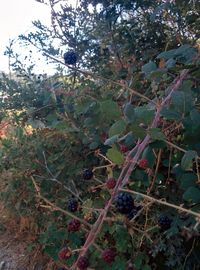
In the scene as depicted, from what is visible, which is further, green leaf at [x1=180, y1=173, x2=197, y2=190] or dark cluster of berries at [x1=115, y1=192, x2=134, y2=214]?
green leaf at [x1=180, y1=173, x2=197, y2=190]

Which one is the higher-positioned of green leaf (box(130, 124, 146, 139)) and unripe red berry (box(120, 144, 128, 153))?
green leaf (box(130, 124, 146, 139))

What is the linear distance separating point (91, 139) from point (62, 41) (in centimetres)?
70

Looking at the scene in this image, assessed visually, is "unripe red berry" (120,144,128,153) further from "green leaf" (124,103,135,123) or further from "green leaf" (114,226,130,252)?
"green leaf" (114,226,130,252)

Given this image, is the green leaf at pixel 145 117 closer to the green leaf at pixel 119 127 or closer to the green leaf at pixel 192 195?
the green leaf at pixel 119 127

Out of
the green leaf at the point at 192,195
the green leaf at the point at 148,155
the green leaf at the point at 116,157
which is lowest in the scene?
the green leaf at the point at 192,195

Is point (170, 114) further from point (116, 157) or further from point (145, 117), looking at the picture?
point (116, 157)

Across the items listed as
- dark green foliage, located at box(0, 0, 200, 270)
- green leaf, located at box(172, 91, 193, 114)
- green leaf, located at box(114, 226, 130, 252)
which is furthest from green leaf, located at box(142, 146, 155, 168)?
green leaf, located at box(114, 226, 130, 252)

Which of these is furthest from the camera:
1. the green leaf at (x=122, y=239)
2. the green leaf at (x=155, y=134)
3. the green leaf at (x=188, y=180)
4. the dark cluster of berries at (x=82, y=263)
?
the green leaf at (x=122, y=239)

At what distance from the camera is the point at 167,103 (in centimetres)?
89

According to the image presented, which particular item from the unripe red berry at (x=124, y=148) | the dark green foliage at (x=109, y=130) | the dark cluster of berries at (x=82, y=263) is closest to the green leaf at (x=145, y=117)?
the dark green foliage at (x=109, y=130)

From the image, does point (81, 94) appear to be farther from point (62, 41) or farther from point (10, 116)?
point (10, 116)

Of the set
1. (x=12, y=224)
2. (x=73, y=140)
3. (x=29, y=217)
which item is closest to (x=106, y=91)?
(x=73, y=140)

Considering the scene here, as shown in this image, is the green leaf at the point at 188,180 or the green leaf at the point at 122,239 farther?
the green leaf at the point at 122,239

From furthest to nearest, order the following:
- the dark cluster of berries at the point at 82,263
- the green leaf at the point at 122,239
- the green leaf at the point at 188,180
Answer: the green leaf at the point at 122,239 < the green leaf at the point at 188,180 < the dark cluster of berries at the point at 82,263
